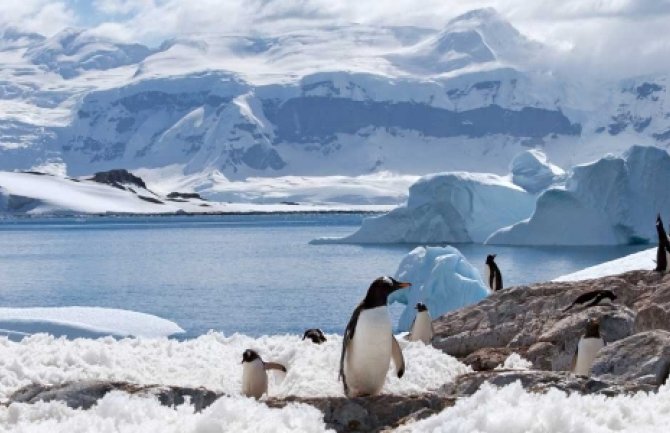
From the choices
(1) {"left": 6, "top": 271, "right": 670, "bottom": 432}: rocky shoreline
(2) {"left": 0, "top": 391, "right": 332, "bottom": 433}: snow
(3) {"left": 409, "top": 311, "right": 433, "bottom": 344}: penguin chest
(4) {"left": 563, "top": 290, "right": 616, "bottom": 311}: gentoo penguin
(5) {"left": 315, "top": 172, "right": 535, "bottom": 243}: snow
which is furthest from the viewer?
(5) {"left": 315, "top": 172, "right": 535, "bottom": 243}: snow

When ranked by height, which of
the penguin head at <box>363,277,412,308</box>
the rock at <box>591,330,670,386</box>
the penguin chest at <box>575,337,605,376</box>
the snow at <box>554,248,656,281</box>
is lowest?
the snow at <box>554,248,656,281</box>

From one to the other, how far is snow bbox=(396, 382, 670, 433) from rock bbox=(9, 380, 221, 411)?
8.45 feet

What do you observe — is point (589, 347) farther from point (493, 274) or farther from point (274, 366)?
point (493, 274)

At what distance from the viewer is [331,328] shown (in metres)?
35.3

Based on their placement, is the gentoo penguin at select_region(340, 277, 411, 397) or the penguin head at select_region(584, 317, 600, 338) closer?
the gentoo penguin at select_region(340, 277, 411, 397)

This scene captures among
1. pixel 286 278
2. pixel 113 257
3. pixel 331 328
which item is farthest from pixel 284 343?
pixel 113 257

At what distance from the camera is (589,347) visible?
1157 centimetres

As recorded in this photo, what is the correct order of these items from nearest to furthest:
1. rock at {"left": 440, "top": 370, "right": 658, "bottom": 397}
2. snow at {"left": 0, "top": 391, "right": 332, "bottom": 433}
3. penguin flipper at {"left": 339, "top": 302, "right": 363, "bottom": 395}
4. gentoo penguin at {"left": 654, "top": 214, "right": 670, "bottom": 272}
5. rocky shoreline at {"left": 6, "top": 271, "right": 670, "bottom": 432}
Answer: snow at {"left": 0, "top": 391, "right": 332, "bottom": 433}, rock at {"left": 440, "top": 370, "right": 658, "bottom": 397}, rocky shoreline at {"left": 6, "top": 271, "right": 670, "bottom": 432}, penguin flipper at {"left": 339, "top": 302, "right": 363, "bottom": 395}, gentoo penguin at {"left": 654, "top": 214, "right": 670, "bottom": 272}

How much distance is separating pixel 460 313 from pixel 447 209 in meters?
56.8

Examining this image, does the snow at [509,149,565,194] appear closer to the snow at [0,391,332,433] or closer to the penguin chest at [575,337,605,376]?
the penguin chest at [575,337,605,376]

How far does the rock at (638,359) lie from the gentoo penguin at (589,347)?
180cm

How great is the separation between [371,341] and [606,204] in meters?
56.4

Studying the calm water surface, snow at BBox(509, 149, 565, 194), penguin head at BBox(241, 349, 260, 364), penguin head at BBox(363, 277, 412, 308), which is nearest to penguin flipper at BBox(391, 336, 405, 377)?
penguin head at BBox(363, 277, 412, 308)

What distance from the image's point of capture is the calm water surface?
138 ft
